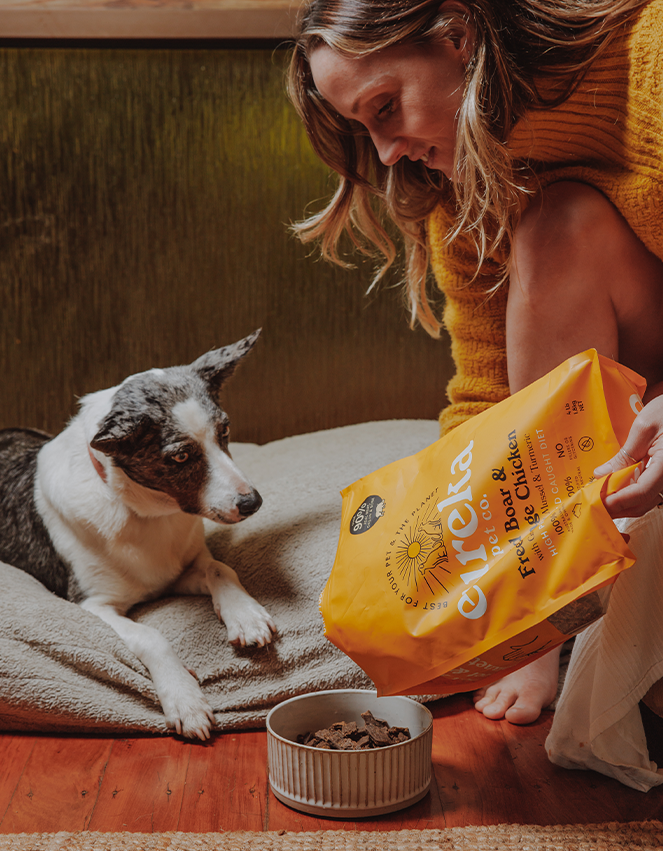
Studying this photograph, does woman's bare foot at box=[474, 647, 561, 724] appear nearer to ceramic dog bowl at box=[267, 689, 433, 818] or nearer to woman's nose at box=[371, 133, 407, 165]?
ceramic dog bowl at box=[267, 689, 433, 818]

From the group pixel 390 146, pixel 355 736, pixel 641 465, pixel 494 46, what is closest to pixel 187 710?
pixel 355 736

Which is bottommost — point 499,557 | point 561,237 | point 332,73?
point 499,557

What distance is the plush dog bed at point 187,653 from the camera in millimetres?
1205

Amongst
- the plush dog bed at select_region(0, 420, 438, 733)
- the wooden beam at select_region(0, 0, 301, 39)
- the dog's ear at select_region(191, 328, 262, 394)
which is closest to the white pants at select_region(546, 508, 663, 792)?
the plush dog bed at select_region(0, 420, 438, 733)

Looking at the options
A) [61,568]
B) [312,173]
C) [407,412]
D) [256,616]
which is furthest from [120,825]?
[312,173]

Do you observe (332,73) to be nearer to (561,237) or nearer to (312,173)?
(561,237)

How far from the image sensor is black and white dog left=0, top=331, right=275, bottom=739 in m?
1.26

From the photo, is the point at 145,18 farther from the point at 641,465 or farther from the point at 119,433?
the point at 641,465

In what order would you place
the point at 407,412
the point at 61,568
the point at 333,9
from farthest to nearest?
the point at 407,412, the point at 61,568, the point at 333,9

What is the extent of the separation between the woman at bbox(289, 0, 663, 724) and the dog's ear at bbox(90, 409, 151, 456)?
604 mm

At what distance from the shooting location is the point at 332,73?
1.10 m

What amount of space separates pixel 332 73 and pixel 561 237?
42 cm

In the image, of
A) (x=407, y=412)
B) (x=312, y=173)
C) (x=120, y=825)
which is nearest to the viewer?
(x=120, y=825)

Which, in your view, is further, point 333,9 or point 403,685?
point 333,9
